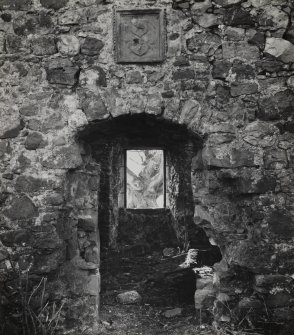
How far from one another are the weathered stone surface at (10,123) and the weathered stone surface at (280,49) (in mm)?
2179

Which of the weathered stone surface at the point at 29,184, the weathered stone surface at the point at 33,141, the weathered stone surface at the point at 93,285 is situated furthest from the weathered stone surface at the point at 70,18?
the weathered stone surface at the point at 93,285

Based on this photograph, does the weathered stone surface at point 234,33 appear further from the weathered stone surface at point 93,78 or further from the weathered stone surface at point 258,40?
the weathered stone surface at point 93,78

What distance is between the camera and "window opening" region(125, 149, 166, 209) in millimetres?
11688

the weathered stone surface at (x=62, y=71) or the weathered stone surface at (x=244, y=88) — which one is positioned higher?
the weathered stone surface at (x=62, y=71)

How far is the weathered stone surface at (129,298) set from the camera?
5.04 meters

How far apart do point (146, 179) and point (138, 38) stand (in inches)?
333

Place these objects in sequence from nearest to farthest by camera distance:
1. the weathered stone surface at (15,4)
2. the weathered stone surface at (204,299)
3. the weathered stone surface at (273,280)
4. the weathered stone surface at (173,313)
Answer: the weathered stone surface at (273,280) → the weathered stone surface at (15,4) → the weathered stone surface at (204,299) → the weathered stone surface at (173,313)

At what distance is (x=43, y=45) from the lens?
348 centimetres

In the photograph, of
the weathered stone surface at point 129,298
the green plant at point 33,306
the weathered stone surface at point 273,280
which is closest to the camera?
the green plant at point 33,306

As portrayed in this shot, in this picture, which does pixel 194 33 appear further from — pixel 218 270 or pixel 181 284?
pixel 181 284

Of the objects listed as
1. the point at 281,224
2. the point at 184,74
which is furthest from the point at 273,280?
the point at 184,74

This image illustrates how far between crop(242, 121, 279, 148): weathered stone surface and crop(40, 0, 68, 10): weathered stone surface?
192 cm

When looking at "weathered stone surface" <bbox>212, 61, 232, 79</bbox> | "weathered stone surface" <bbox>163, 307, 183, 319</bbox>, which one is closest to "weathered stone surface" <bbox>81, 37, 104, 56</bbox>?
"weathered stone surface" <bbox>212, 61, 232, 79</bbox>

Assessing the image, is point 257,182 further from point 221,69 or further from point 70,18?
point 70,18
